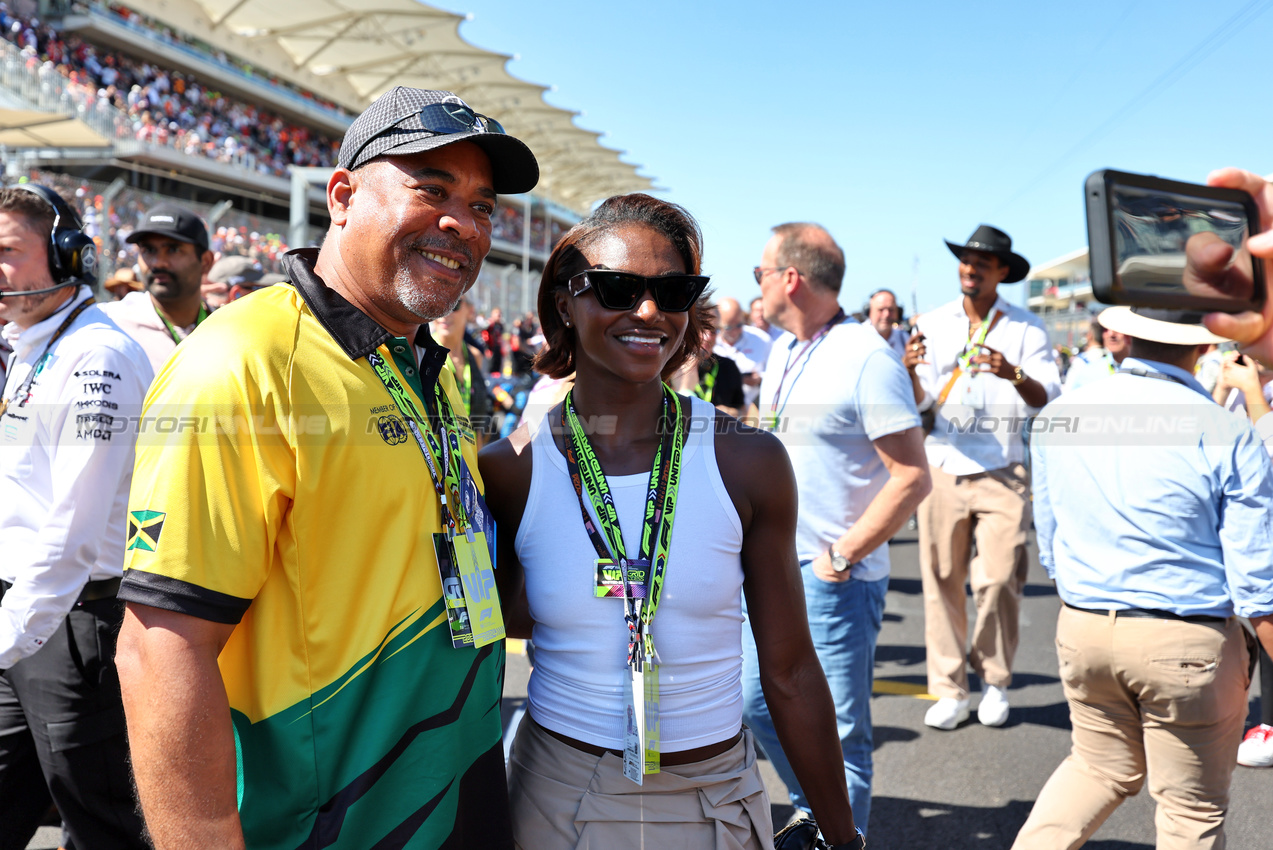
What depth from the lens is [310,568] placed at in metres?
1.36

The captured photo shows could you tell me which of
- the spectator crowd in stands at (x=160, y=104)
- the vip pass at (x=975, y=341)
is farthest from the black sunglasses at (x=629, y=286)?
the spectator crowd in stands at (x=160, y=104)

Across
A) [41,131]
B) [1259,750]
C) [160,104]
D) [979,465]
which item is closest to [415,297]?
[979,465]

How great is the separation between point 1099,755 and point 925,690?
2334mm

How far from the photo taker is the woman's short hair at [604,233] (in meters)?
1.92

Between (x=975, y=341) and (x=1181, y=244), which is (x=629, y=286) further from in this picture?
(x=975, y=341)

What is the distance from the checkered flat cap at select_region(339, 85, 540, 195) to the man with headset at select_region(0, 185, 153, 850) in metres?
1.27

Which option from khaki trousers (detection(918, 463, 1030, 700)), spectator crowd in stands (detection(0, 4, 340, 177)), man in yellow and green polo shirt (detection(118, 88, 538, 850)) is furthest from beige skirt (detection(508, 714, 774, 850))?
spectator crowd in stands (detection(0, 4, 340, 177))

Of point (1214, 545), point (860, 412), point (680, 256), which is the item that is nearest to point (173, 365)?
point (680, 256)

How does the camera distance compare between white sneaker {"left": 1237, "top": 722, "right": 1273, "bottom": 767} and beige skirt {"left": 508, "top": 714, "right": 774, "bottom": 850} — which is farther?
white sneaker {"left": 1237, "top": 722, "right": 1273, "bottom": 767}

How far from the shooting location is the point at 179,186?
2756 cm

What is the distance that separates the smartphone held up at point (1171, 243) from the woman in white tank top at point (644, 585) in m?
0.91

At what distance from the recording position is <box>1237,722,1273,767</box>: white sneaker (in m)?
3.91

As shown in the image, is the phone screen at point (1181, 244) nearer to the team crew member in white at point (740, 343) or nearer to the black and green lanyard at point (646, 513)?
the black and green lanyard at point (646, 513)

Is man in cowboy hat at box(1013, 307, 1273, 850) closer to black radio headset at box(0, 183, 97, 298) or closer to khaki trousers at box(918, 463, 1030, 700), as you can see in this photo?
khaki trousers at box(918, 463, 1030, 700)
